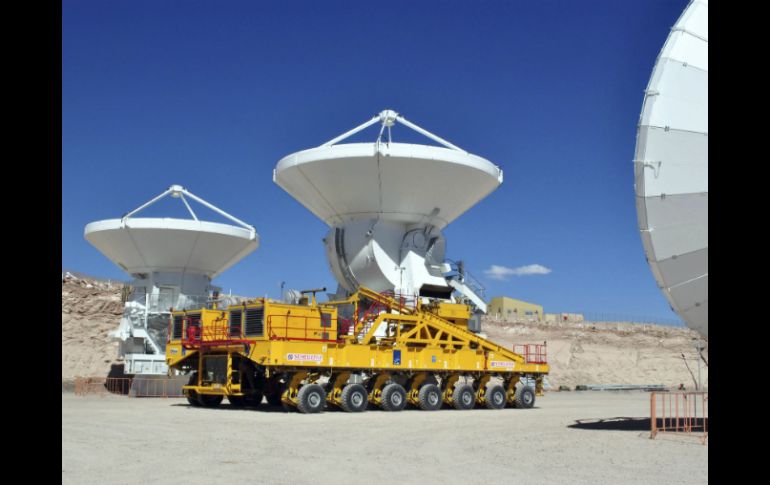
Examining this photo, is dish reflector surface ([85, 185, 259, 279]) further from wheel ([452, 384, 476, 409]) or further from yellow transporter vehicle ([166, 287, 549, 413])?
wheel ([452, 384, 476, 409])

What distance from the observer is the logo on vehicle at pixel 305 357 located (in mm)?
21641

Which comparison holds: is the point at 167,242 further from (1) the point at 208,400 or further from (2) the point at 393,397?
(2) the point at 393,397

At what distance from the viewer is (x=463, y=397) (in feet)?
83.0

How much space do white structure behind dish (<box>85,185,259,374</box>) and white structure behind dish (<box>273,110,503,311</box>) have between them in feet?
25.0

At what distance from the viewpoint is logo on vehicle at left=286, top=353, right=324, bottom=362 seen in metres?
21.6

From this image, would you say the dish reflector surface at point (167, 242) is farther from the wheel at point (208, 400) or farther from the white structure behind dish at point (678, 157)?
the white structure behind dish at point (678, 157)

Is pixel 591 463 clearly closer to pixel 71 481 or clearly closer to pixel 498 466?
pixel 498 466

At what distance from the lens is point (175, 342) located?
2498 centimetres

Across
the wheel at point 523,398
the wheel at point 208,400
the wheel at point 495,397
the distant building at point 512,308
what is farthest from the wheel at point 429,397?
the distant building at point 512,308

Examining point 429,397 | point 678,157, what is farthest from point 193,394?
point 678,157
